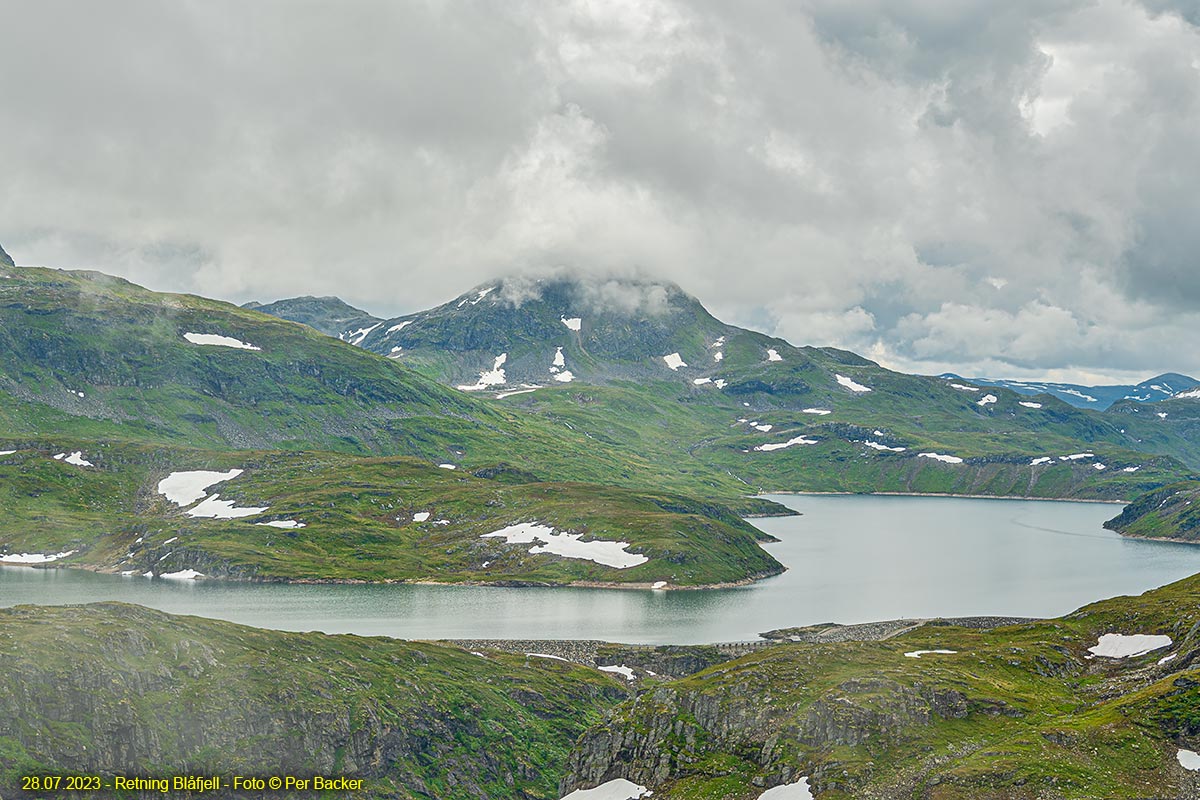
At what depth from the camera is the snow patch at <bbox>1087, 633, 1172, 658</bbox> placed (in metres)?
118

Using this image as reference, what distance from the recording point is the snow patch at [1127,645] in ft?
386

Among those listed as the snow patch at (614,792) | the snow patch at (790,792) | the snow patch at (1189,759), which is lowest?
the snow patch at (614,792)

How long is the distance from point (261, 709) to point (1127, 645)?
99.6 meters

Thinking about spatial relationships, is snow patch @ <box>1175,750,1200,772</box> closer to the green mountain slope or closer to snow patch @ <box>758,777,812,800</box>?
the green mountain slope

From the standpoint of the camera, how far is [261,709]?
328 feet

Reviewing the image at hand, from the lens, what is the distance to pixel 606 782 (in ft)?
333

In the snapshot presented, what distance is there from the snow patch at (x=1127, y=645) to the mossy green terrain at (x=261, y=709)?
62.4 meters

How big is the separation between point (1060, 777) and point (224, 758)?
238 ft

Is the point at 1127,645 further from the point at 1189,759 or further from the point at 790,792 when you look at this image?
the point at 790,792

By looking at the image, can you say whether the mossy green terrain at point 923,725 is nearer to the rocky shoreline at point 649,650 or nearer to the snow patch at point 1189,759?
the snow patch at point 1189,759

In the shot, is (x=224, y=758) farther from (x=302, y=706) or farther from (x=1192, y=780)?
(x=1192, y=780)

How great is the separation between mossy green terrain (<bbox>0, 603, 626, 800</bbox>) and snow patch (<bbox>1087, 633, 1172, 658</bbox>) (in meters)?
62.4

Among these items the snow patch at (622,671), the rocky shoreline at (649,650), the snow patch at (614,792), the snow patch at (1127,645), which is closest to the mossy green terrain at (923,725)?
the snow patch at (614,792)

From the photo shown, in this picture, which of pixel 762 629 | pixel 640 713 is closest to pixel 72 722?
pixel 640 713
